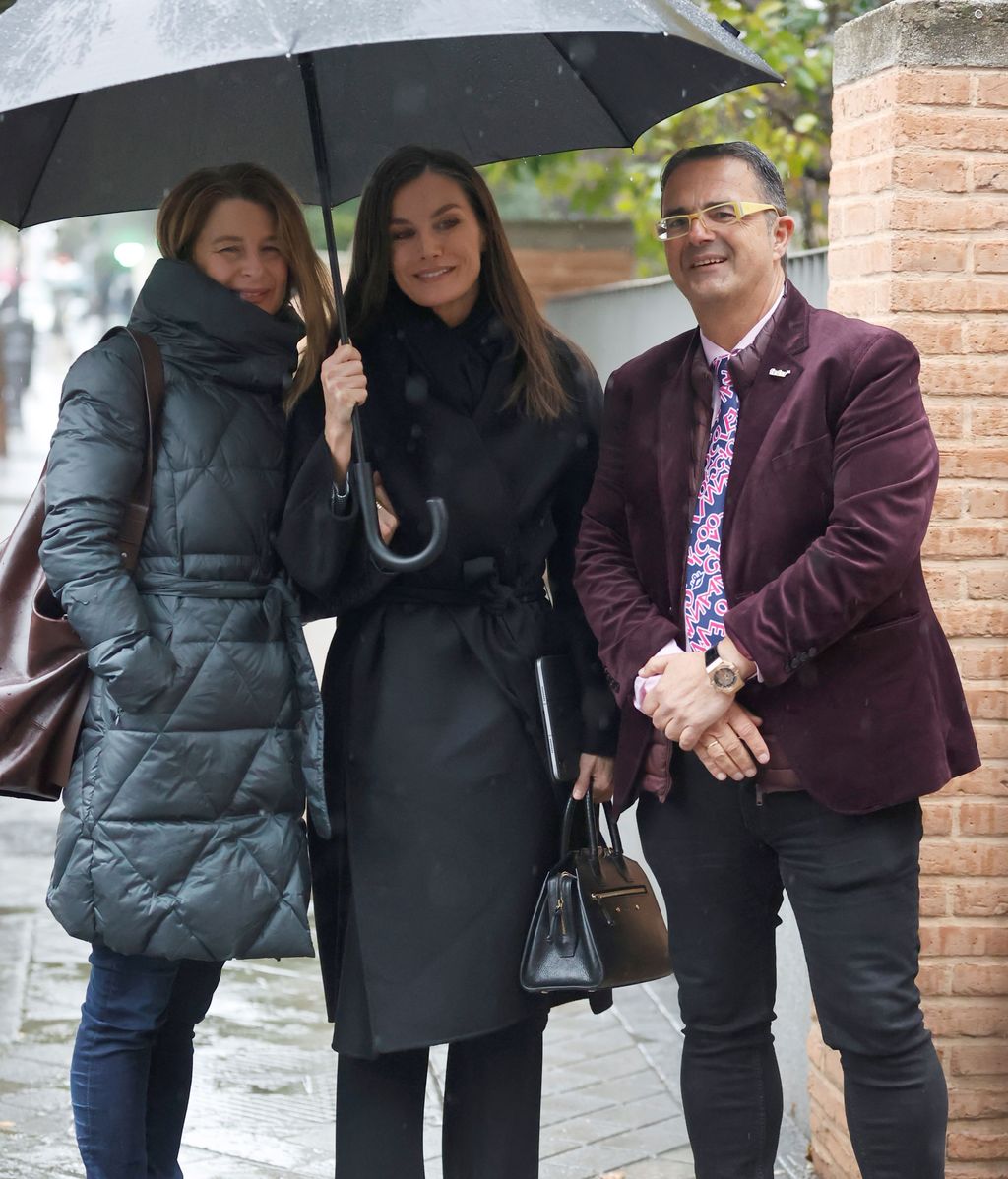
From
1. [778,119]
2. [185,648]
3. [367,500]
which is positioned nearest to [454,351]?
[367,500]

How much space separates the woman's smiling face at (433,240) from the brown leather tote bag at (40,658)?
0.52m

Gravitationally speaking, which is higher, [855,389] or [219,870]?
[855,389]

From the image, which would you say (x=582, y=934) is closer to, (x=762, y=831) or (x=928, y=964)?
(x=762, y=831)

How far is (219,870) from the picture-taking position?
3.12 metres

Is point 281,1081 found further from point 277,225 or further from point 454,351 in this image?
point 277,225

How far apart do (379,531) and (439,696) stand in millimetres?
371

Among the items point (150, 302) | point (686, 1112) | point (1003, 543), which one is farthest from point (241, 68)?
point (686, 1112)

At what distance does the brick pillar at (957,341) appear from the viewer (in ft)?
11.2

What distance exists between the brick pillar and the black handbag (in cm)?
69

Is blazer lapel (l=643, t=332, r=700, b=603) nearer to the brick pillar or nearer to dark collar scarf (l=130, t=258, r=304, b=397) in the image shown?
the brick pillar

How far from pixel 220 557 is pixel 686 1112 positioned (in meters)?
1.37

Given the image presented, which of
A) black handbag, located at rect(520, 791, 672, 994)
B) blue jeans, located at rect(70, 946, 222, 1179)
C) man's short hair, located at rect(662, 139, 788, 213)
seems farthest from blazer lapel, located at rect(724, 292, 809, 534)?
blue jeans, located at rect(70, 946, 222, 1179)

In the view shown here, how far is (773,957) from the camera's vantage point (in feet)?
10.3

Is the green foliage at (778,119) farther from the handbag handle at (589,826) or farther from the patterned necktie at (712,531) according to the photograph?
the handbag handle at (589,826)
